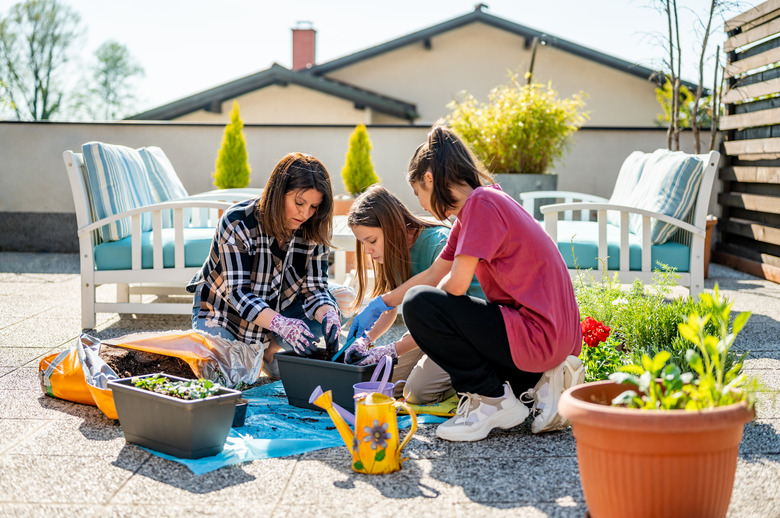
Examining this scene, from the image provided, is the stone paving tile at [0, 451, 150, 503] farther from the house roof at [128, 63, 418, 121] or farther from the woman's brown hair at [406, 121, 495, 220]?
the house roof at [128, 63, 418, 121]

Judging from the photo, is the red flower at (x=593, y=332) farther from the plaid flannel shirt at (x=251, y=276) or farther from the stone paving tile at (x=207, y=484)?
the stone paving tile at (x=207, y=484)

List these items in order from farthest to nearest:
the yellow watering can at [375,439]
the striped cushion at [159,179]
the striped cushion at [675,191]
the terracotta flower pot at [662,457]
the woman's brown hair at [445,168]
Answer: the striped cushion at [159,179] → the striped cushion at [675,191] → the woman's brown hair at [445,168] → the yellow watering can at [375,439] → the terracotta flower pot at [662,457]

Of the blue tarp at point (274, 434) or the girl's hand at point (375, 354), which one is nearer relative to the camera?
the blue tarp at point (274, 434)

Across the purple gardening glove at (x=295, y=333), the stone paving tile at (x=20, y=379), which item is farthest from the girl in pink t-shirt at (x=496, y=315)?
the stone paving tile at (x=20, y=379)

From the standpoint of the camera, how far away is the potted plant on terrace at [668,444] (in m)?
1.46

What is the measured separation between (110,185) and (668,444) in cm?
A: 335

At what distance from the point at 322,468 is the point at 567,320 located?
81 cm

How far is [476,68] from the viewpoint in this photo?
12.2 meters

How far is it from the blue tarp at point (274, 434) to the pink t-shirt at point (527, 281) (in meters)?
0.48

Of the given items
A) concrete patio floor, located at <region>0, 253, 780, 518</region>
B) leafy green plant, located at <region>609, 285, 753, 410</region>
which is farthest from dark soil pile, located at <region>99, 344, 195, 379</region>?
leafy green plant, located at <region>609, 285, 753, 410</region>

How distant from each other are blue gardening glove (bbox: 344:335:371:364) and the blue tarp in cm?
21

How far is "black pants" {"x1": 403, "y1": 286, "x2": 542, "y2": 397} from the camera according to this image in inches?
87.9

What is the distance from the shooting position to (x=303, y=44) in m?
14.8

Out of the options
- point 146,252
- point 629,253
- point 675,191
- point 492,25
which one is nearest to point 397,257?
point 629,253
